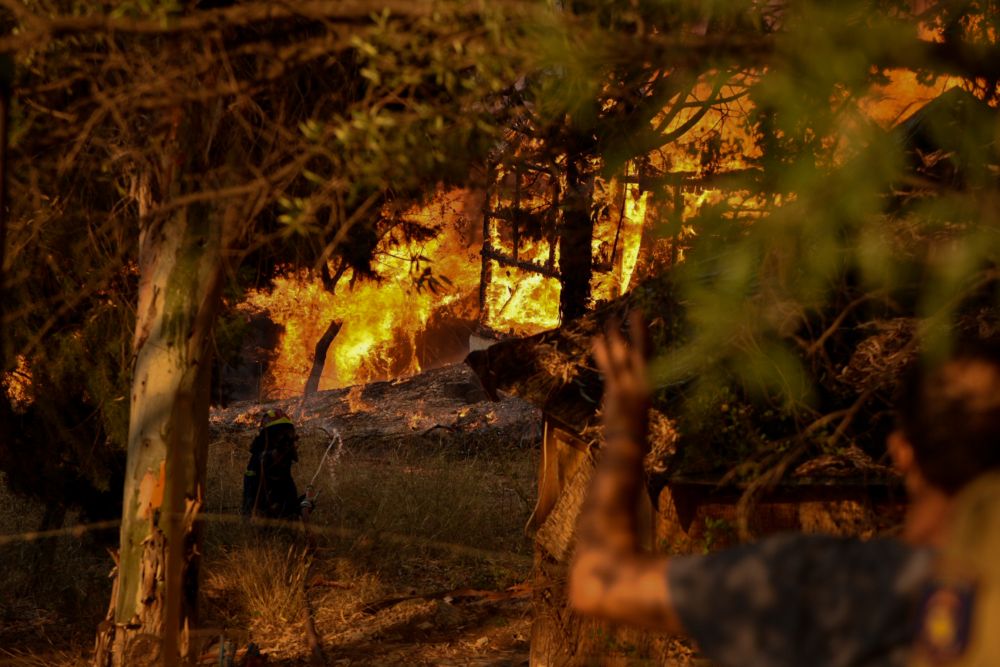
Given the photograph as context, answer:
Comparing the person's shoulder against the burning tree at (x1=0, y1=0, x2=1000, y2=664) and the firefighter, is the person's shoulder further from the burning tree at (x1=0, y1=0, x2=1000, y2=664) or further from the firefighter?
the firefighter

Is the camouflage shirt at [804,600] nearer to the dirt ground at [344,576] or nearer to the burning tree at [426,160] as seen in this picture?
the burning tree at [426,160]

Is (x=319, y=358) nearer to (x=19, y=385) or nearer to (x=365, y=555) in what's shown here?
(x=365, y=555)

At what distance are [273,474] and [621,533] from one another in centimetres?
1380

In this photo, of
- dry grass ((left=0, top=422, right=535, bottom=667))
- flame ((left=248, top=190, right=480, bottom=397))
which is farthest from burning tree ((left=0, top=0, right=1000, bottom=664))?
flame ((left=248, top=190, right=480, bottom=397))

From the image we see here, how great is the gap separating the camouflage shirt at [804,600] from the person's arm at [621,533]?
5cm

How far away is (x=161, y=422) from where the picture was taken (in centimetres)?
750

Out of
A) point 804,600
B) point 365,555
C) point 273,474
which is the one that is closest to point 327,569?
point 365,555

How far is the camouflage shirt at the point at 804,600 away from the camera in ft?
5.63

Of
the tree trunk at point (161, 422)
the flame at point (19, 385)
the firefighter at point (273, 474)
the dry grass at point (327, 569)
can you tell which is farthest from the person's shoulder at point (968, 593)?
the firefighter at point (273, 474)

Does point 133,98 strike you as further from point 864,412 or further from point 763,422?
point 864,412

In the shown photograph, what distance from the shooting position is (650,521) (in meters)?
8.26

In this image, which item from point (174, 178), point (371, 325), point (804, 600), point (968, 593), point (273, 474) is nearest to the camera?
point (968, 593)

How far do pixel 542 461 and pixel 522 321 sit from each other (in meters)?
26.2

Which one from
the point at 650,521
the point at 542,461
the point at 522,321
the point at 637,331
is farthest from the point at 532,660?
the point at 522,321
